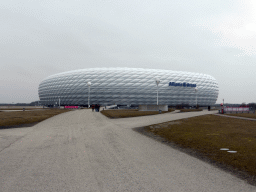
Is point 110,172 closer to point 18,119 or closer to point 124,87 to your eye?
point 18,119

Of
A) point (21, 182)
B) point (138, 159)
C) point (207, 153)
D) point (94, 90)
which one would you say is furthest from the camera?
point (94, 90)

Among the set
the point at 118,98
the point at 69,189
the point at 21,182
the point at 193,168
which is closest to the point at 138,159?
the point at 193,168

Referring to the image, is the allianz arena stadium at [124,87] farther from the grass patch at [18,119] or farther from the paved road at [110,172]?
the paved road at [110,172]

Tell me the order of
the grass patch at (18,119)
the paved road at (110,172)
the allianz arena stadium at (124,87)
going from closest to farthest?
the paved road at (110,172) < the grass patch at (18,119) < the allianz arena stadium at (124,87)

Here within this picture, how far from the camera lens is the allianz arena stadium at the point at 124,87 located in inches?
3204

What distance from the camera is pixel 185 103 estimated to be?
90500 mm

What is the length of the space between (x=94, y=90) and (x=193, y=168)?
78495mm

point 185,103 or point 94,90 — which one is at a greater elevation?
point 94,90

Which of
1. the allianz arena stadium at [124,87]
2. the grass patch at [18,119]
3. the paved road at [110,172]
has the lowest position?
the paved road at [110,172]

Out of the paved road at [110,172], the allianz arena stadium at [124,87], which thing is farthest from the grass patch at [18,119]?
the allianz arena stadium at [124,87]

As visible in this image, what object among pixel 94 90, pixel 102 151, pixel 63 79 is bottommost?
pixel 102 151

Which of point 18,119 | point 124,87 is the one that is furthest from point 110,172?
point 124,87

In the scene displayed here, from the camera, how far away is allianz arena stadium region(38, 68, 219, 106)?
81.4 m

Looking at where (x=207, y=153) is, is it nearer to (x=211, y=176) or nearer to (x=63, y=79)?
(x=211, y=176)
